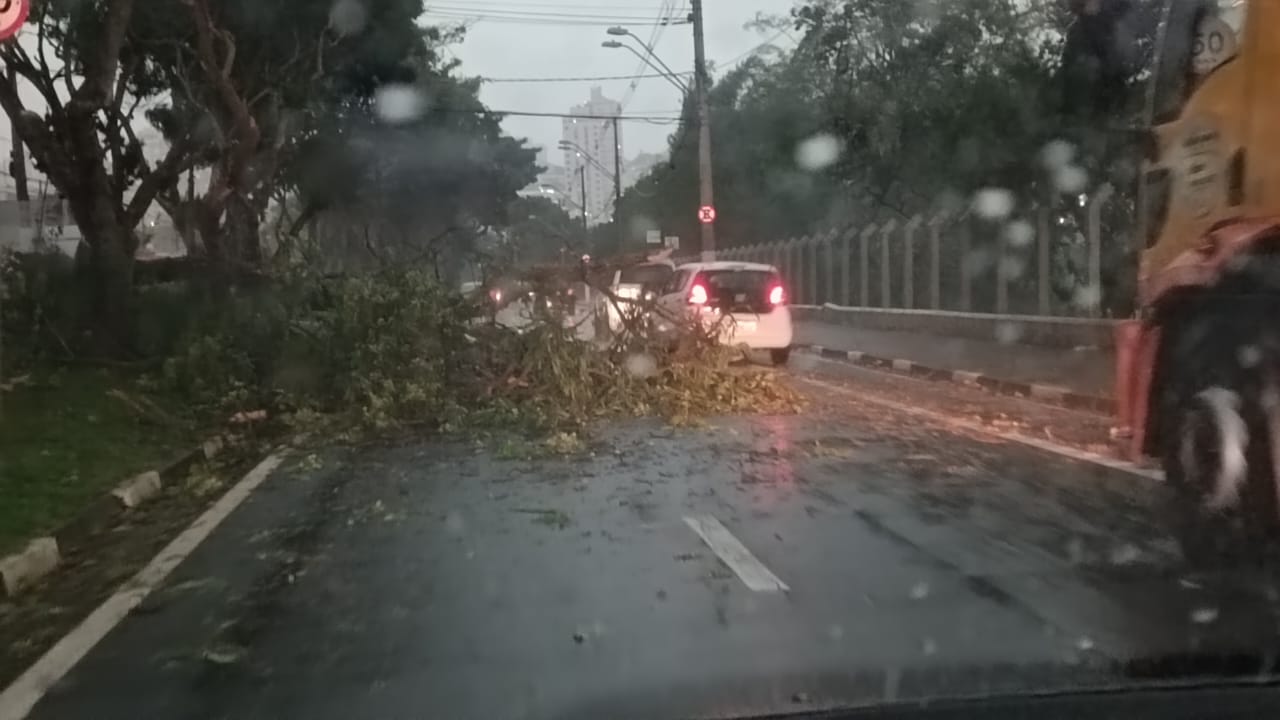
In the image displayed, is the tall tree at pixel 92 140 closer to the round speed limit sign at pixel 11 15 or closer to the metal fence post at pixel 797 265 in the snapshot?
the round speed limit sign at pixel 11 15

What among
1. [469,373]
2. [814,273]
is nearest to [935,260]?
[814,273]

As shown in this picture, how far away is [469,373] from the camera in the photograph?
16641 millimetres

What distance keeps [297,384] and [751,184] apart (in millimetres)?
37674

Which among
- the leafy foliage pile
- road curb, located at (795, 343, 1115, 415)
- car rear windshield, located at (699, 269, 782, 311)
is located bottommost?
road curb, located at (795, 343, 1115, 415)

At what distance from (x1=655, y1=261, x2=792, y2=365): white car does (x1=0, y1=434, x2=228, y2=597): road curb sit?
27.0 feet

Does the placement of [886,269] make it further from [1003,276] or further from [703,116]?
[703,116]

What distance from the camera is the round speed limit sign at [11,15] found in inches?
424

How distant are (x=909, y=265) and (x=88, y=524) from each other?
2053cm

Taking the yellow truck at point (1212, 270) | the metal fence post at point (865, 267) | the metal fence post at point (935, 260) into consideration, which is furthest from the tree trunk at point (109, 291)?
the yellow truck at point (1212, 270)

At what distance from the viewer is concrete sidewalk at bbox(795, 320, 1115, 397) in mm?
17859

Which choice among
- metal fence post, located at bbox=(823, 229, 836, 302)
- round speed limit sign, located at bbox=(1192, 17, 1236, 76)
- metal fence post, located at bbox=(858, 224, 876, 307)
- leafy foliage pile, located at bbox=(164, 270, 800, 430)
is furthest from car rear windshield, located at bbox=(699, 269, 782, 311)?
metal fence post, located at bbox=(823, 229, 836, 302)

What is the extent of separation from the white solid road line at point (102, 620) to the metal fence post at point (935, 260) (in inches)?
702

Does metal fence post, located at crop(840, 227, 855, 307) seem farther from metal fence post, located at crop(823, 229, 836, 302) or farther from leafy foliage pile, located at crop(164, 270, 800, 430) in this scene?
leafy foliage pile, located at crop(164, 270, 800, 430)

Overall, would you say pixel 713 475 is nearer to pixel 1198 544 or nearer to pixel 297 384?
pixel 1198 544
